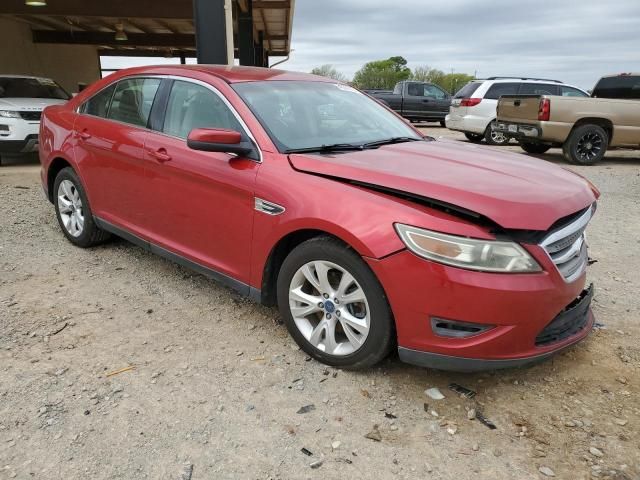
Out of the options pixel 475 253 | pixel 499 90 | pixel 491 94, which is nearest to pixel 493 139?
pixel 491 94

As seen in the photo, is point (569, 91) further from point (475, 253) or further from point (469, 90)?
point (475, 253)

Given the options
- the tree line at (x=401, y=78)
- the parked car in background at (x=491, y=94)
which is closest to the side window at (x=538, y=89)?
the parked car in background at (x=491, y=94)

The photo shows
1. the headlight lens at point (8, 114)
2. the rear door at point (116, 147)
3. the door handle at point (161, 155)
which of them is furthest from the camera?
the headlight lens at point (8, 114)

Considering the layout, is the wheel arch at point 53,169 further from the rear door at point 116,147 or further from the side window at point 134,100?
the side window at point 134,100

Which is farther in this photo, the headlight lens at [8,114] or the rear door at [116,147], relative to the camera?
the headlight lens at [8,114]

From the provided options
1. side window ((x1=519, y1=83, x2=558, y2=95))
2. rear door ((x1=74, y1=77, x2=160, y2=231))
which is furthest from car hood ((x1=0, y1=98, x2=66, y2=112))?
side window ((x1=519, y1=83, x2=558, y2=95))

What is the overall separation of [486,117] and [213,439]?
12.4 m

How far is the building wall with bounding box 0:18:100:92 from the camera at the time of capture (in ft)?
52.4

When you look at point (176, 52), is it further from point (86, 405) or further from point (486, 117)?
point (86, 405)

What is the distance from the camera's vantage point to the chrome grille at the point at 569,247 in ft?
8.02

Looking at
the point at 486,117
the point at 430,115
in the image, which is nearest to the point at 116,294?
the point at 486,117

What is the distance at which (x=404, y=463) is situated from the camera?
2.19 meters

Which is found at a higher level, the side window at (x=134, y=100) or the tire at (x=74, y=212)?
the side window at (x=134, y=100)

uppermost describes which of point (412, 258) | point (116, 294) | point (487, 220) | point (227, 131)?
Answer: point (227, 131)
